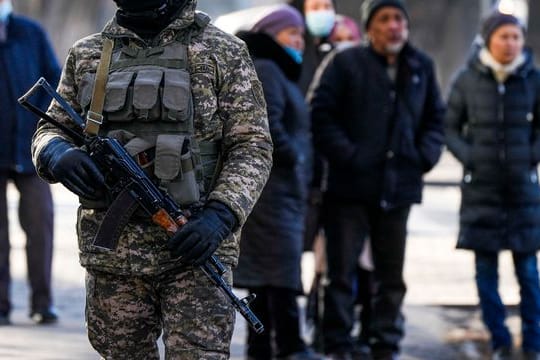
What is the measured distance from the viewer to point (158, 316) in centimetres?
459

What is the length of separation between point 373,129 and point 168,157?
314cm

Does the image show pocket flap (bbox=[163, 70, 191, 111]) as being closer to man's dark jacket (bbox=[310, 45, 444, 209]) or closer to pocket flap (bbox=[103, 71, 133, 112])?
pocket flap (bbox=[103, 71, 133, 112])

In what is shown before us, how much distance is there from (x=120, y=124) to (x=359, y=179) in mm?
3021

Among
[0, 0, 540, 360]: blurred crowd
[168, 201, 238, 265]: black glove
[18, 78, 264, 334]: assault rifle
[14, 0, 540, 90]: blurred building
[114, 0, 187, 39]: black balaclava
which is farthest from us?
[14, 0, 540, 90]: blurred building

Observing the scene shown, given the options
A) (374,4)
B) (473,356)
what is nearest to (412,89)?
(374,4)

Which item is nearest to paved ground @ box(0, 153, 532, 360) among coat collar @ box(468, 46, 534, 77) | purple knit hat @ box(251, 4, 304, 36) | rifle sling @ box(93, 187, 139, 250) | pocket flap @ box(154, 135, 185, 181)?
coat collar @ box(468, 46, 534, 77)

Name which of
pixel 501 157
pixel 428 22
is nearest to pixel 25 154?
pixel 501 157

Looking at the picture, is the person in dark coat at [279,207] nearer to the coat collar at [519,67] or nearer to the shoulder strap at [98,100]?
the coat collar at [519,67]

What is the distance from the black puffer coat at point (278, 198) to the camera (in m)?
6.95

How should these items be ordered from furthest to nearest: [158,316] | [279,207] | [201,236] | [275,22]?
[275,22] → [279,207] → [158,316] → [201,236]

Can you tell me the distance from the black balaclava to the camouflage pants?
2.49ft

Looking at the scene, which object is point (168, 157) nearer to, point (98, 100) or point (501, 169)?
point (98, 100)

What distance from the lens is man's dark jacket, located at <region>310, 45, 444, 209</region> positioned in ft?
24.0

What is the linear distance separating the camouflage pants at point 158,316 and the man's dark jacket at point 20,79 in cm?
355
